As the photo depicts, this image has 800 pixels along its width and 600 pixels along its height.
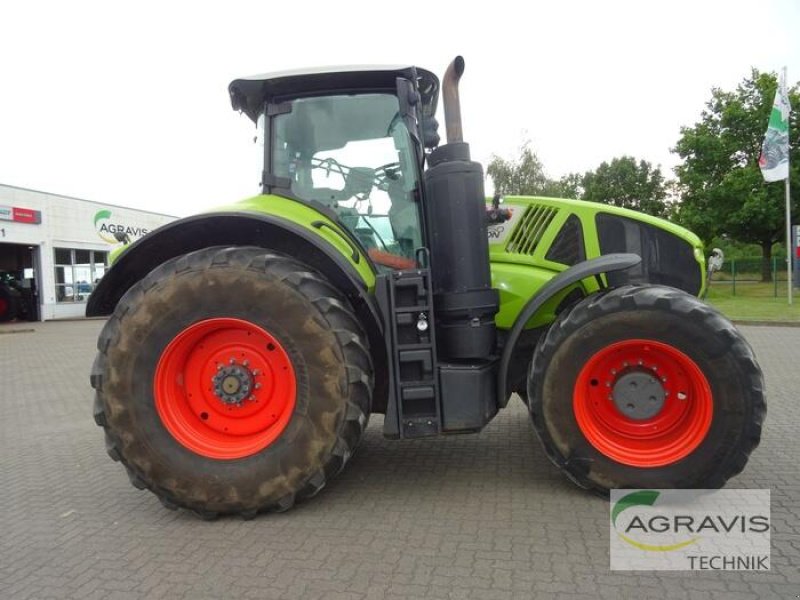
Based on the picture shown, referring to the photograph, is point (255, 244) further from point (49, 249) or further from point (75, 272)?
point (75, 272)

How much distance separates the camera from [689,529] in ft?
9.43

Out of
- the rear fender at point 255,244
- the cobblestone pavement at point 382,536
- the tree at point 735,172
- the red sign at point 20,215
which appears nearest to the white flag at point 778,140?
the tree at point 735,172

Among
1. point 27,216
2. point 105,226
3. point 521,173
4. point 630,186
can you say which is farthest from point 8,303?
point 630,186

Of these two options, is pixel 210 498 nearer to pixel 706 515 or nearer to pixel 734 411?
pixel 706 515

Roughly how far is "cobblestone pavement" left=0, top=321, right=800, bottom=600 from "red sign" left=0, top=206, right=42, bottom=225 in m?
20.3

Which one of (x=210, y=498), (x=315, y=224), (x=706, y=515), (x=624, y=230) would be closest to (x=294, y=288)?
(x=315, y=224)

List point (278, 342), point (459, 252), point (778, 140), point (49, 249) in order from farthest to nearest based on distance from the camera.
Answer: point (49, 249), point (778, 140), point (459, 252), point (278, 342)

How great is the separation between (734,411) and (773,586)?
2.88 ft

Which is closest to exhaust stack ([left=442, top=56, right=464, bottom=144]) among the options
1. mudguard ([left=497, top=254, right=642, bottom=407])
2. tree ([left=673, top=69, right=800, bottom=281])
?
mudguard ([left=497, top=254, right=642, bottom=407])

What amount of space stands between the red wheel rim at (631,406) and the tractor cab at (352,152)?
1290mm

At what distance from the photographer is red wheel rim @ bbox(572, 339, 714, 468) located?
312 cm

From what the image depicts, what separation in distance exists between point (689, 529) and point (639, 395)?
0.70m

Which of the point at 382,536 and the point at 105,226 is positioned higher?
the point at 105,226

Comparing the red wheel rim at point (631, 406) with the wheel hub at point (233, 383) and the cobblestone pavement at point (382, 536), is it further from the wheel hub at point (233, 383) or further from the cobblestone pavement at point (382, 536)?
the wheel hub at point (233, 383)
